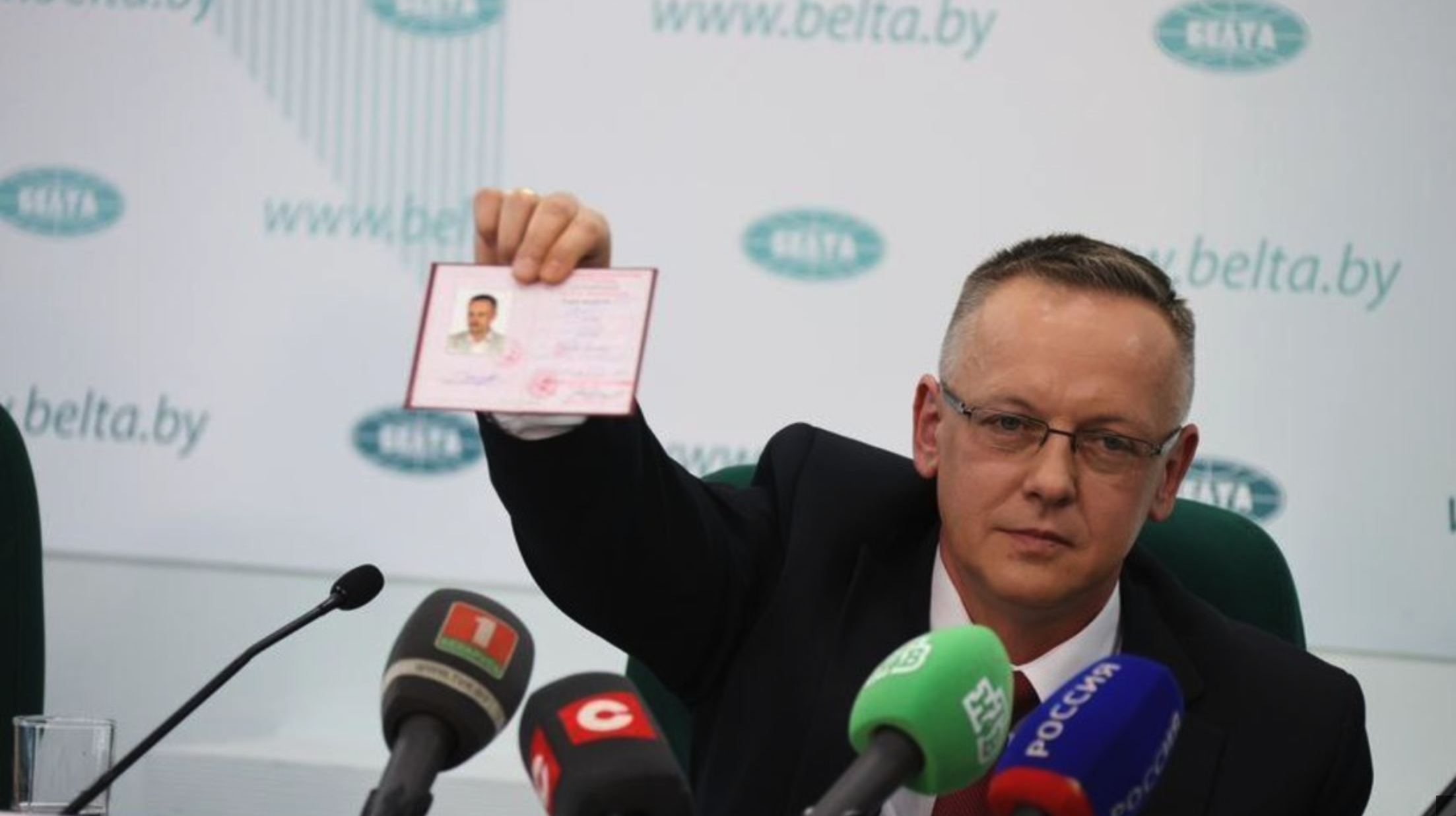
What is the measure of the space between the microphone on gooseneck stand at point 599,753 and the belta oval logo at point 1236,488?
2.50 metres

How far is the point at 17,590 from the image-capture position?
2898 millimetres

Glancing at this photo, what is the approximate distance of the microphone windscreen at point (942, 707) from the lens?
1.32m

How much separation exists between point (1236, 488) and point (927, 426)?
148 cm

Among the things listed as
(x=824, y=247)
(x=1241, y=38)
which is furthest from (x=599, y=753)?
(x=1241, y=38)

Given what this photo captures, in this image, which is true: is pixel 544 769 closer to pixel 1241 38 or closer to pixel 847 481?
pixel 847 481

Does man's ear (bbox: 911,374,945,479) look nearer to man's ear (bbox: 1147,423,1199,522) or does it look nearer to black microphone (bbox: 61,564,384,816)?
man's ear (bbox: 1147,423,1199,522)

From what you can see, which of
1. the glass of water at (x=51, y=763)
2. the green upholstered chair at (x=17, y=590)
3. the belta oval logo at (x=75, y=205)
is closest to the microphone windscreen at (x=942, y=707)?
the glass of water at (x=51, y=763)

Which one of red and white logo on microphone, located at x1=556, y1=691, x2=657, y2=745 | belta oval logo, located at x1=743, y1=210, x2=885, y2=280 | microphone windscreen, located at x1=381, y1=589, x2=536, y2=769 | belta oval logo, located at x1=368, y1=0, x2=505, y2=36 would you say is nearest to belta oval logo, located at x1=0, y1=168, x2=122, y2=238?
belta oval logo, located at x1=368, y1=0, x2=505, y2=36

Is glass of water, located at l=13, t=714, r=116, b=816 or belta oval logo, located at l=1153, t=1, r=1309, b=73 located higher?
belta oval logo, located at l=1153, t=1, r=1309, b=73

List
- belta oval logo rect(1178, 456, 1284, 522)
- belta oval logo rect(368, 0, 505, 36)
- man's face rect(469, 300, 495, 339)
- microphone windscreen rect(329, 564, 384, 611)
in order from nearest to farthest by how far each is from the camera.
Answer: man's face rect(469, 300, 495, 339), microphone windscreen rect(329, 564, 384, 611), belta oval logo rect(1178, 456, 1284, 522), belta oval logo rect(368, 0, 505, 36)

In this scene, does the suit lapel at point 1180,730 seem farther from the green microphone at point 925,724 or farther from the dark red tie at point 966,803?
the green microphone at point 925,724

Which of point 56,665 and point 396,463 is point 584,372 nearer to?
point 396,463

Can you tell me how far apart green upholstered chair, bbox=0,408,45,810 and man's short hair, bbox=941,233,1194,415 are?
1412 millimetres

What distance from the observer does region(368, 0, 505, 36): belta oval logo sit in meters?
3.91
